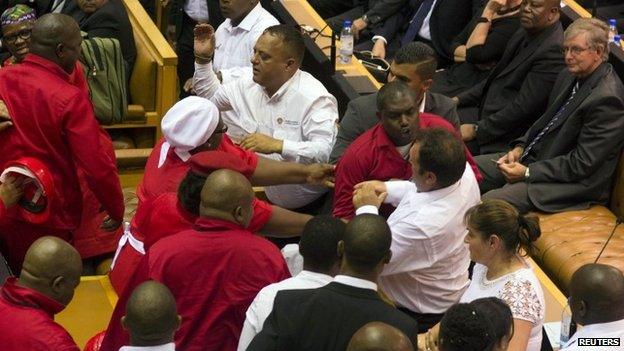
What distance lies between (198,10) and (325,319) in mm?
4652

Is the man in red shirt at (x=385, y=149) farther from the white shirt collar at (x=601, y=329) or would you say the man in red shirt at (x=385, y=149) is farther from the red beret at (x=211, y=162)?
the white shirt collar at (x=601, y=329)

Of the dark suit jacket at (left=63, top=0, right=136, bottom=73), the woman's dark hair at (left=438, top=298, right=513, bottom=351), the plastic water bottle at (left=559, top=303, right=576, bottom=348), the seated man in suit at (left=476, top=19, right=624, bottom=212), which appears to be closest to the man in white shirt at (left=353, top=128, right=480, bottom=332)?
the plastic water bottle at (left=559, top=303, right=576, bottom=348)

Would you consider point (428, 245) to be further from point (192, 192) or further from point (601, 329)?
point (192, 192)

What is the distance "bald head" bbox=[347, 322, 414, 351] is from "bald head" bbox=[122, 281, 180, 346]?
62 centimetres

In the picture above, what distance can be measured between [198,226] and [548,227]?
2412 millimetres

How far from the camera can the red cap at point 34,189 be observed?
14.8 ft

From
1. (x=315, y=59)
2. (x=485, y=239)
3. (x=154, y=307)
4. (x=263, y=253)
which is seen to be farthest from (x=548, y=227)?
(x=154, y=307)

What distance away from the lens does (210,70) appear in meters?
5.61

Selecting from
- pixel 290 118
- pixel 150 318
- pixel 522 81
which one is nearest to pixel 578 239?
pixel 522 81

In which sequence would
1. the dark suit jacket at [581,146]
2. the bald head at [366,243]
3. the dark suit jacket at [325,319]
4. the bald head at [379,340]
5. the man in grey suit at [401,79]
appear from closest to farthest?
the bald head at [379,340]
the dark suit jacket at [325,319]
the bald head at [366,243]
the man in grey suit at [401,79]
the dark suit jacket at [581,146]

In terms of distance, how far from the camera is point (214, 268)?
3482mm

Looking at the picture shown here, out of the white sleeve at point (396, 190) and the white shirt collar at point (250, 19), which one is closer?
the white sleeve at point (396, 190)

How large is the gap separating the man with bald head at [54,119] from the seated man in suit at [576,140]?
1.99 meters

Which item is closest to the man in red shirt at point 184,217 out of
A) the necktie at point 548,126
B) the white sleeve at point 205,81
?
the white sleeve at point 205,81
